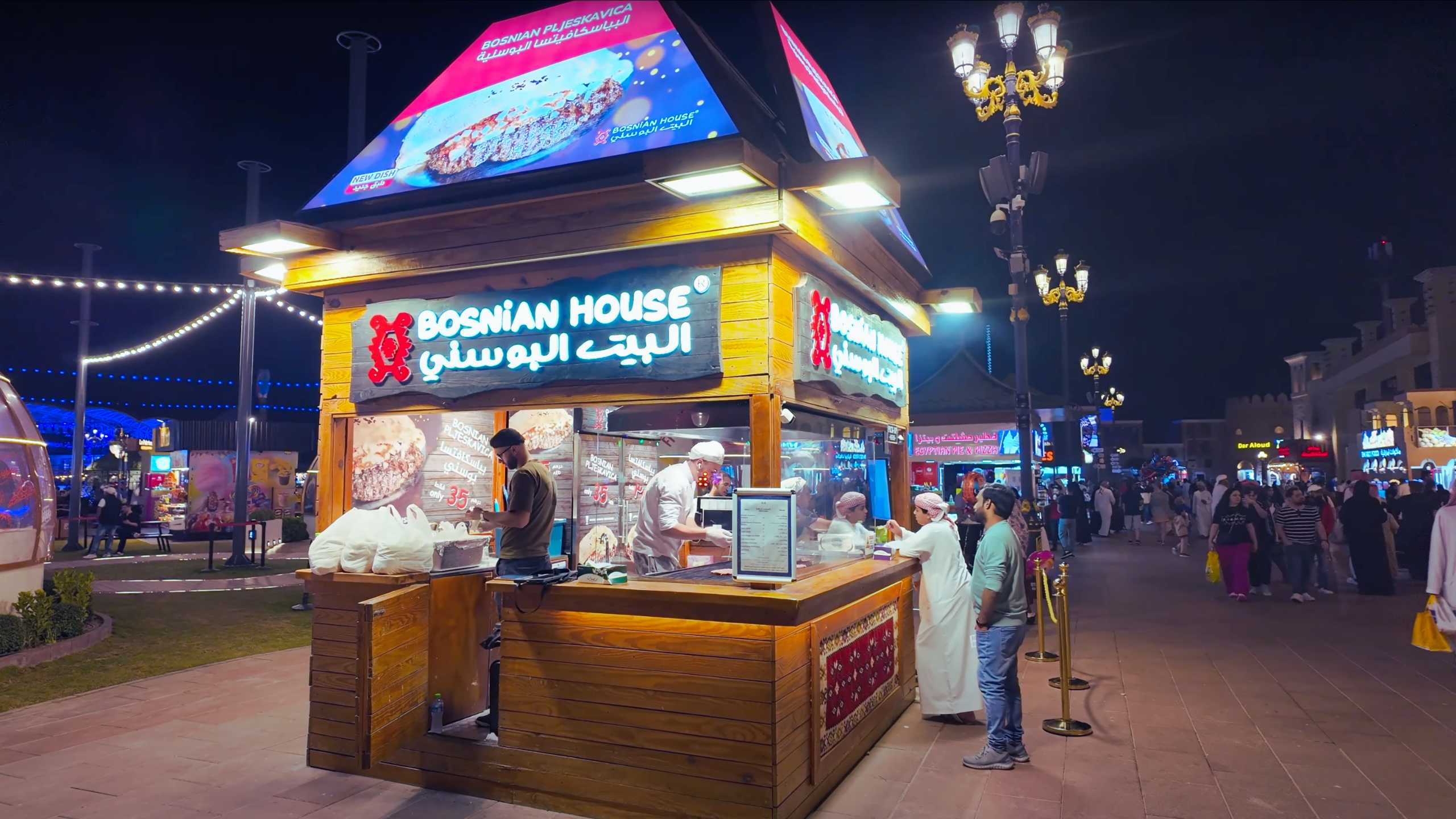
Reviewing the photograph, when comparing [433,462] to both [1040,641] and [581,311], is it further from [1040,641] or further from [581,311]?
[1040,641]

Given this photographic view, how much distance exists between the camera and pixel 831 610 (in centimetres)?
459

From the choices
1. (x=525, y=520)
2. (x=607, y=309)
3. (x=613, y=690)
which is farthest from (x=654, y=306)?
(x=613, y=690)

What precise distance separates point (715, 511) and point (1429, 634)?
583cm

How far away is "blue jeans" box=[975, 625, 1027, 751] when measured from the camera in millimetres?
5254

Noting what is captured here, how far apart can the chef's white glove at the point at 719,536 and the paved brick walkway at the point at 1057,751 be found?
6.10ft

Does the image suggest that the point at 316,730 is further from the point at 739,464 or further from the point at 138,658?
the point at 138,658

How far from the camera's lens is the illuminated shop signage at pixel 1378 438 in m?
32.9

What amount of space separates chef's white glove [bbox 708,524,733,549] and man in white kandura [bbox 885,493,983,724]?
Answer: 1.33 m

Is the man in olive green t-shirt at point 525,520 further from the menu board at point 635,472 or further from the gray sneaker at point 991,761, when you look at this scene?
the gray sneaker at point 991,761

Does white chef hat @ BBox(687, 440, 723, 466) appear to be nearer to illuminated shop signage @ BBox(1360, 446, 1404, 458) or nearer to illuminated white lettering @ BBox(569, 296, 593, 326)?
illuminated white lettering @ BBox(569, 296, 593, 326)

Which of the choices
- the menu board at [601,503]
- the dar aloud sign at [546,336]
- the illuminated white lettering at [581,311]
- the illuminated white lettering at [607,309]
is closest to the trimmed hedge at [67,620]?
the dar aloud sign at [546,336]

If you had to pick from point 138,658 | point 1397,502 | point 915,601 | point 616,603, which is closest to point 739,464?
point 616,603

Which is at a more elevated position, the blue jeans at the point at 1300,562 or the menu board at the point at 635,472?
the menu board at the point at 635,472

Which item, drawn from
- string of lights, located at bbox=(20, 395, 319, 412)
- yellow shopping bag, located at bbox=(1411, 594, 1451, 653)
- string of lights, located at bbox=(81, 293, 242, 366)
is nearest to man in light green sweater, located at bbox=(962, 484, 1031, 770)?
yellow shopping bag, located at bbox=(1411, 594, 1451, 653)
